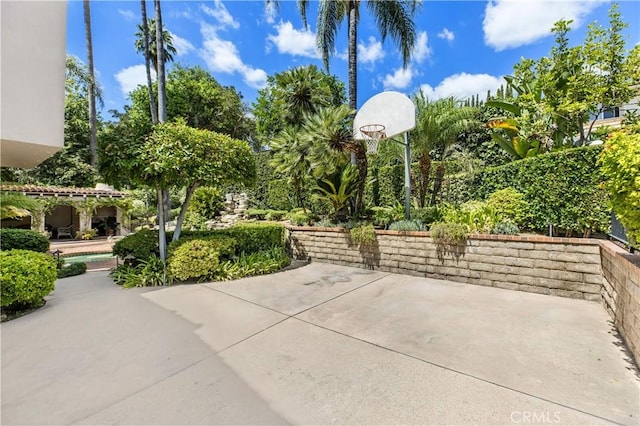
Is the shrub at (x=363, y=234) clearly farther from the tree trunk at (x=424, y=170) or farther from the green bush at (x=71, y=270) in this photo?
the green bush at (x=71, y=270)

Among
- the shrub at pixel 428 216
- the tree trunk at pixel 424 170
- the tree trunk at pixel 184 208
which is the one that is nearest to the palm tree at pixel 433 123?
the tree trunk at pixel 424 170

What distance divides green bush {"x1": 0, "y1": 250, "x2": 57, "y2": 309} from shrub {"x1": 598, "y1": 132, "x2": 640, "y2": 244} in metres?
7.73

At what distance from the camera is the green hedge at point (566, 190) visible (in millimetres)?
5102

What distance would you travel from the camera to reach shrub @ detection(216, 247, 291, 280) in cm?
652

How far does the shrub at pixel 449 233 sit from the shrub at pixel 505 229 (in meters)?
0.59

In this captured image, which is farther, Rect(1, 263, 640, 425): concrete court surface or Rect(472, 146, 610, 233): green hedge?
Rect(472, 146, 610, 233): green hedge

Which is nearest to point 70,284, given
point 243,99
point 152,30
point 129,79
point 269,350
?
point 269,350

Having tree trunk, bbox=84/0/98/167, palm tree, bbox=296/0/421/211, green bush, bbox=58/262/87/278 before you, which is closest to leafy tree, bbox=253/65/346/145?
palm tree, bbox=296/0/421/211

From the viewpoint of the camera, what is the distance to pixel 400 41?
10.1m

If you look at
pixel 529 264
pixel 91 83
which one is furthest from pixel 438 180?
pixel 91 83

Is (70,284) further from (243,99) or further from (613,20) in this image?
(243,99)

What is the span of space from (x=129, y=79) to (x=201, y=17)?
51.7ft

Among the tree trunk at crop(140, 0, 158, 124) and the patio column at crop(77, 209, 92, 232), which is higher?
the tree trunk at crop(140, 0, 158, 124)

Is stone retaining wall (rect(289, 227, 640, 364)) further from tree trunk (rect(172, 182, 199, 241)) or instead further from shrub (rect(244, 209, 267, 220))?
shrub (rect(244, 209, 267, 220))
